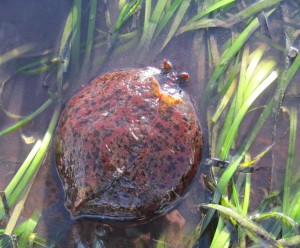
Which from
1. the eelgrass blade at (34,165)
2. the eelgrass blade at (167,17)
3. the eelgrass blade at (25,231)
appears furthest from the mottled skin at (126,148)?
the eelgrass blade at (167,17)

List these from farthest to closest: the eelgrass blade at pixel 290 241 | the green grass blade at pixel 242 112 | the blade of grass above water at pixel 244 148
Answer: the green grass blade at pixel 242 112 < the blade of grass above water at pixel 244 148 < the eelgrass blade at pixel 290 241

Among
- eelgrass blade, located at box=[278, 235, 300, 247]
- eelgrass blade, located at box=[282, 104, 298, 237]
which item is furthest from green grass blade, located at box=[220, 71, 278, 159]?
eelgrass blade, located at box=[278, 235, 300, 247]

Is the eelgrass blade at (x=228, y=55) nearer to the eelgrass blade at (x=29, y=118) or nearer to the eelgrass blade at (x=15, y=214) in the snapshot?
the eelgrass blade at (x=29, y=118)

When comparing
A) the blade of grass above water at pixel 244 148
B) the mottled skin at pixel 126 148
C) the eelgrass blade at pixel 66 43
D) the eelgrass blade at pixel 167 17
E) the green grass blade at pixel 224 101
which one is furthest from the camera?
the eelgrass blade at pixel 167 17

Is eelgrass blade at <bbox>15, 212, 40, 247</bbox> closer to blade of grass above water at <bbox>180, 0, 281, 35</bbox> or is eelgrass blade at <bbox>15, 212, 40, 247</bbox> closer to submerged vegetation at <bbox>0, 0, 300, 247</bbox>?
submerged vegetation at <bbox>0, 0, 300, 247</bbox>

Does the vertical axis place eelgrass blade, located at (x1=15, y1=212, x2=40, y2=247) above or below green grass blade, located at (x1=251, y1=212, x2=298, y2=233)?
above

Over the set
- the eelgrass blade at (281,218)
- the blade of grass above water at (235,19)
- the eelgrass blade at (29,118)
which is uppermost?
the blade of grass above water at (235,19)

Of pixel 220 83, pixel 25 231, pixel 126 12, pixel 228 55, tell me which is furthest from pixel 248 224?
pixel 126 12
